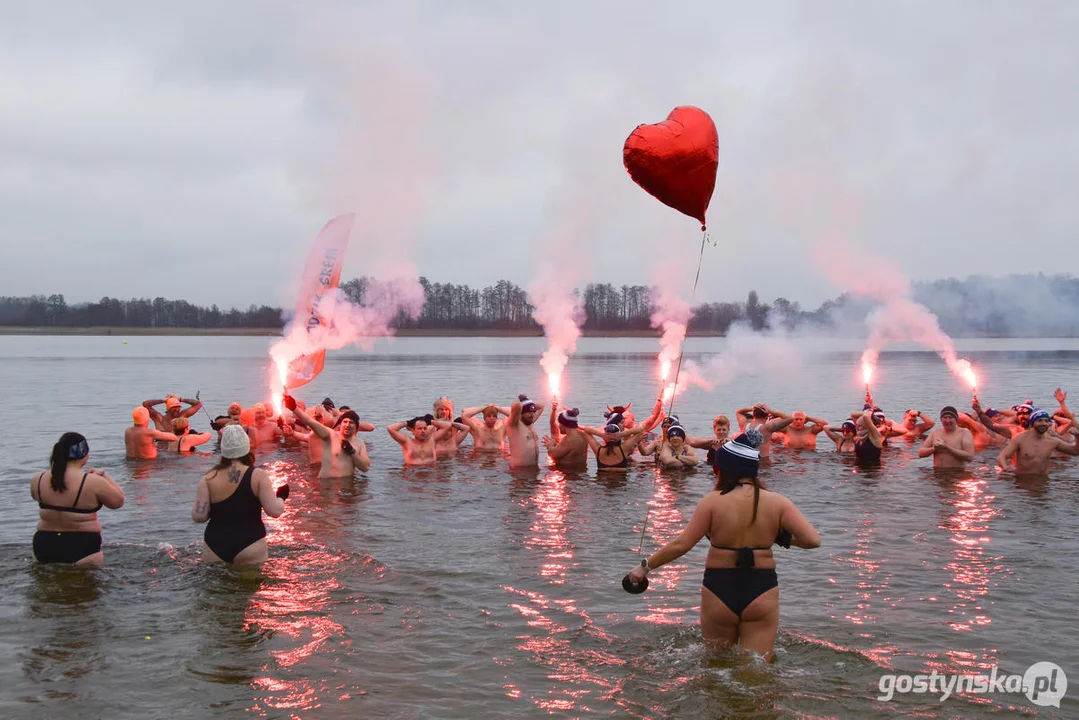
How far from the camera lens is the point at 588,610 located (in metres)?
8.00

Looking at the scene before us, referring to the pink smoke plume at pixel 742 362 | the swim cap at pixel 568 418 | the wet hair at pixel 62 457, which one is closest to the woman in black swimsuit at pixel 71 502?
the wet hair at pixel 62 457

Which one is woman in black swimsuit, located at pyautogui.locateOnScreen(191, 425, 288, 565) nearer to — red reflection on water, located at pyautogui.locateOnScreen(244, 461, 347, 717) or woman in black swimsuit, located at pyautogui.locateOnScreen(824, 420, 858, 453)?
red reflection on water, located at pyautogui.locateOnScreen(244, 461, 347, 717)

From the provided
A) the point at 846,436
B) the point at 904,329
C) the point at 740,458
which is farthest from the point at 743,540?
the point at 904,329

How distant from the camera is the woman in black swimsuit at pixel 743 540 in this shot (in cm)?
587

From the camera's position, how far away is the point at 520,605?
26.7ft

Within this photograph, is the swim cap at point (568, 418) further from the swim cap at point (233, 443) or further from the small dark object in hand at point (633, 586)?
the small dark object in hand at point (633, 586)

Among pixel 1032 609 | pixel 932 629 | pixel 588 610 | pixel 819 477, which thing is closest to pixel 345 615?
pixel 588 610

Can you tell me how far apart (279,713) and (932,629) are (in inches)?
218

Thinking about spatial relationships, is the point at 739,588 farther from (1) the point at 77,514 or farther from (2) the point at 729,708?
(1) the point at 77,514

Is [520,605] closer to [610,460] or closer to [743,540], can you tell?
[743,540]

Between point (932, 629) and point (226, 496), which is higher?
point (226, 496)

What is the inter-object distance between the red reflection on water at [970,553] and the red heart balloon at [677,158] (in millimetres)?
4852

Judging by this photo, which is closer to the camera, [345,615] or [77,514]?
[345,615]

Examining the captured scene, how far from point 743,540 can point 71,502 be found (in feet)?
21.4
